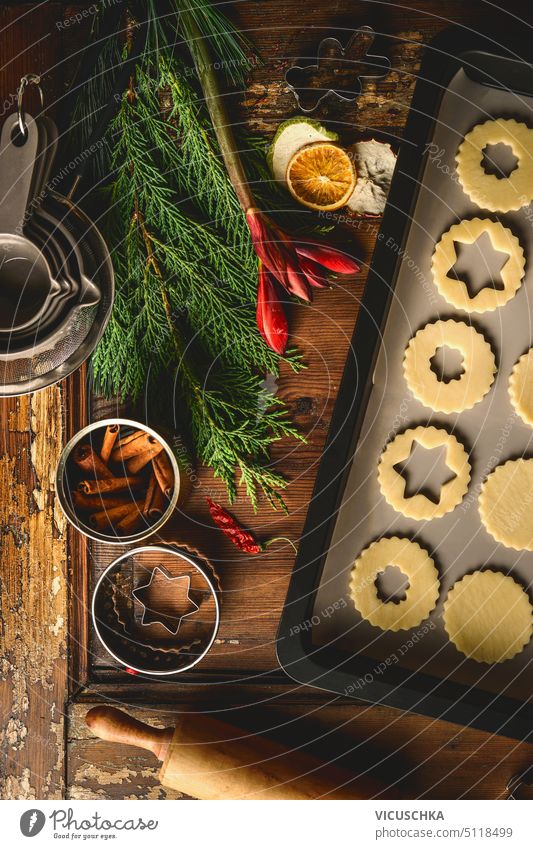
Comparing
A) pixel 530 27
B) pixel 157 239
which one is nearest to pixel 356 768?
pixel 157 239

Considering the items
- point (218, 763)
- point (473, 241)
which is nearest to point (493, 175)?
point (473, 241)

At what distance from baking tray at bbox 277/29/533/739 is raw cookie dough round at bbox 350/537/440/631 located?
0.03 metres

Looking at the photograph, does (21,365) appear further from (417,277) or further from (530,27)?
(530,27)

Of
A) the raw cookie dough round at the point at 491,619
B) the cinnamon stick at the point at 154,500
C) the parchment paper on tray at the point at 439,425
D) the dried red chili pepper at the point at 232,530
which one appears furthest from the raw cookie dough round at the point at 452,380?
the cinnamon stick at the point at 154,500

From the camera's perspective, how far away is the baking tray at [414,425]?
1705 mm

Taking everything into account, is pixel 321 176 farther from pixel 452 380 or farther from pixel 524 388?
pixel 524 388

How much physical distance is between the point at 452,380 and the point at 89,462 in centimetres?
98

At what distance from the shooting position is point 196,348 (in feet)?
6.07

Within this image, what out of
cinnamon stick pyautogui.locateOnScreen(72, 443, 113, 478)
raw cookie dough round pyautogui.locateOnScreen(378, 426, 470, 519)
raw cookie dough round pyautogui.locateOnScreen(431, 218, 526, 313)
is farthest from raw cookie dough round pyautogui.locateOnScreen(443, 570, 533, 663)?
cinnamon stick pyautogui.locateOnScreen(72, 443, 113, 478)

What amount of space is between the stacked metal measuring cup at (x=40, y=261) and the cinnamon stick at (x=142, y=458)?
31 cm

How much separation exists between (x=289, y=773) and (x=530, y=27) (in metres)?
2.07

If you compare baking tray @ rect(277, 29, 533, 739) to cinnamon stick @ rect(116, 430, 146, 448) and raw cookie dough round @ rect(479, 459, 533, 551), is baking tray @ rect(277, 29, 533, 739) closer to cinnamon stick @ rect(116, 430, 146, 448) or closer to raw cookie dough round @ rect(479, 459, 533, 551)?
raw cookie dough round @ rect(479, 459, 533, 551)

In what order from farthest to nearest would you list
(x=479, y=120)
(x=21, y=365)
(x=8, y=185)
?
1. (x=479, y=120)
2. (x=21, y=365)
3. (x=8, y=185)

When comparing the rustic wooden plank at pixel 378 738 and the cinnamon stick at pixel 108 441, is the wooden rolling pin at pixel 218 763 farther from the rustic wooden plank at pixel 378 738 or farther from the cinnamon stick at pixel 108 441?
the cinnamon stick at pixel 108 441
